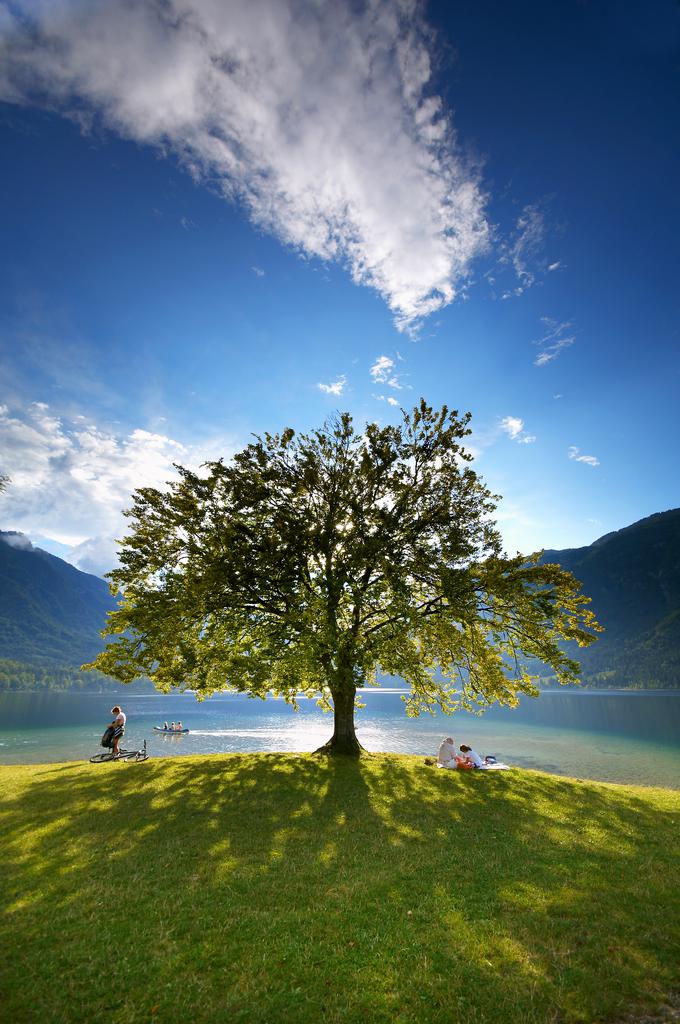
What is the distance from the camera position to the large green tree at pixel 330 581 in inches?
938

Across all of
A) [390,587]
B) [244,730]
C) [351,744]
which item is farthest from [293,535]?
[244,730]

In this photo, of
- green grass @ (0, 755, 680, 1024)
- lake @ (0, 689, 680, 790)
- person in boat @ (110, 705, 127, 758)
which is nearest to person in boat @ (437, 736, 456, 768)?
green grass @ (0, 755, 680, 1024)

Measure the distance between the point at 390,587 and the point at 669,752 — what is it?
67.4m

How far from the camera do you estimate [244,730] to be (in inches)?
4033

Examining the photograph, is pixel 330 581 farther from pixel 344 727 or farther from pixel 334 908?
pixel 334 908

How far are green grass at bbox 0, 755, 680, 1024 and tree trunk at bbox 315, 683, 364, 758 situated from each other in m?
7.77

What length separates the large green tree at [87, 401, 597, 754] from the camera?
23.8m

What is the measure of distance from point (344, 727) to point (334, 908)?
662 inches

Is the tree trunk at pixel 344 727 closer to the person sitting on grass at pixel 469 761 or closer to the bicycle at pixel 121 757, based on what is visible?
the person sitting on grass at pixel 469 761

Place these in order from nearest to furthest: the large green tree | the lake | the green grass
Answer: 1. the green grass
2. the large green tree
3. the lake

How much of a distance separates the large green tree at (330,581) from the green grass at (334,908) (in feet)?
24.3

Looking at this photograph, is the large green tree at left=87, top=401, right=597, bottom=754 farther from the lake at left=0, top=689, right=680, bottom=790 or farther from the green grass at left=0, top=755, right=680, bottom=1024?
the lake at left=0, top=689, right=680, bottom=790

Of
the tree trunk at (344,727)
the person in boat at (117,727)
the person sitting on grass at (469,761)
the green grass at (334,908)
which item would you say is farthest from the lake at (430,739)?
the person in boat at (117,727)

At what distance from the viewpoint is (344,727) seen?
25.9 m
